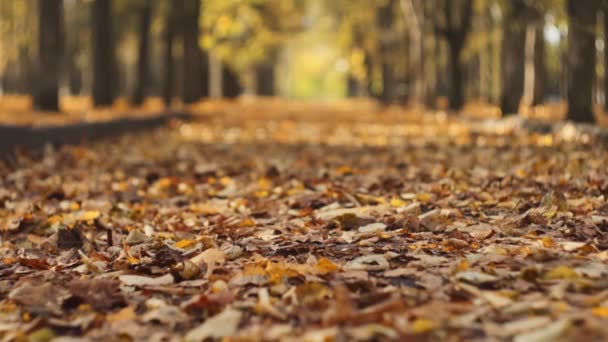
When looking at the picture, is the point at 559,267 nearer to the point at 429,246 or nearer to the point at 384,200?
the point at 429,246

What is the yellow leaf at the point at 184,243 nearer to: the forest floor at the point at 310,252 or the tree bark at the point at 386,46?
the forest floor at the point at 310,252

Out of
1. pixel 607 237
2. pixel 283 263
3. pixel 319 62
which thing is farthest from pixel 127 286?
pixel 319 62

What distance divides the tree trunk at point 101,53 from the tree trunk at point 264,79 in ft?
107

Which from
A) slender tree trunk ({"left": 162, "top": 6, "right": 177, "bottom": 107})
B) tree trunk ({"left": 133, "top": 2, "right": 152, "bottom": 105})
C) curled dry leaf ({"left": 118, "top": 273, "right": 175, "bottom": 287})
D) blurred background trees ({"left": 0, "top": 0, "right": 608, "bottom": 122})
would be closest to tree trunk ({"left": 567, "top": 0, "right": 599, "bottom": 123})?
blurred background trees ({"left": 0, "top": 0, "right": 608, "bottom": 122})

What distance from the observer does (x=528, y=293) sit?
2984mm

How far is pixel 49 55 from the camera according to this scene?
699 inches

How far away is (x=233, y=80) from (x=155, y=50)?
9032 millimetres

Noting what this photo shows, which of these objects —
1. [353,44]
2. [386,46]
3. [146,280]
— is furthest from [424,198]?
[353,44]

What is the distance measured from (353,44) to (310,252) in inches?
1240

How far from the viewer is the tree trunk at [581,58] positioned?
11328 mm

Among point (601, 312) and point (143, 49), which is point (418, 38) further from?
point (601, 312)

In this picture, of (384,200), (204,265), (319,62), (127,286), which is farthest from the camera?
(319,62)

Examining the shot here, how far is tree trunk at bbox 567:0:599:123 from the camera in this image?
11328mm

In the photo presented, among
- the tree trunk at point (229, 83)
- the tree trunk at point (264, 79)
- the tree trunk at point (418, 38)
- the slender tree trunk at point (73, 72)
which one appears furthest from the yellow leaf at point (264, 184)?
the tree trunk at point (264, 79)
